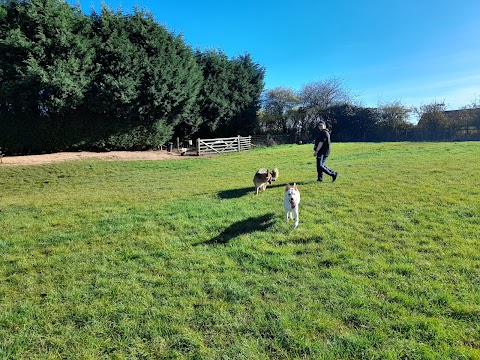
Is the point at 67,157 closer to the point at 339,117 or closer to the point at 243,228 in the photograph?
the point at 243,228

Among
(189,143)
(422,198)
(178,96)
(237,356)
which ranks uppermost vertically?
(178,96)

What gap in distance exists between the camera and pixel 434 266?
4.04 meters

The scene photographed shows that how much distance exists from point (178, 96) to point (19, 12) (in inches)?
400

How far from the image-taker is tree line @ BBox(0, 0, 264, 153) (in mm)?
16484

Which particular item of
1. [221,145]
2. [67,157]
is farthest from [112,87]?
[221,145]

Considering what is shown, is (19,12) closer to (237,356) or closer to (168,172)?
(168,172)

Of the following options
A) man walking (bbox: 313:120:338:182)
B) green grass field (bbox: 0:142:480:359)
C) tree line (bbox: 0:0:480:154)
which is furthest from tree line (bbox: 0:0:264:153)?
man walking (bbox: 313:120:338:182)

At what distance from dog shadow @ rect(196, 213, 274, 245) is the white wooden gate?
53.2 feet

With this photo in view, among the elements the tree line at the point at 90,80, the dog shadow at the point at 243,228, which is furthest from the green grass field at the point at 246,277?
the tree line at the point at 90,80

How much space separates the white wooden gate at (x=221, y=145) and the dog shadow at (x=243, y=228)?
16208mm

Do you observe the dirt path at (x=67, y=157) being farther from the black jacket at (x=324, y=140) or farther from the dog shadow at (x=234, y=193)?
the black jacket at (x=324, y=140)

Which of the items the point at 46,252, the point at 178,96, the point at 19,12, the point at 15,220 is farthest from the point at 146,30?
the point at 46,252

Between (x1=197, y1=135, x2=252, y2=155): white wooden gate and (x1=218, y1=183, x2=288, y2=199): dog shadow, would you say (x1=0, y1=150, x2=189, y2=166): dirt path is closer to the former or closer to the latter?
(x1=197, y1=135, x2=252, y2=155): white wooden gate

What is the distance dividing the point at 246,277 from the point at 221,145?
67.8ft
